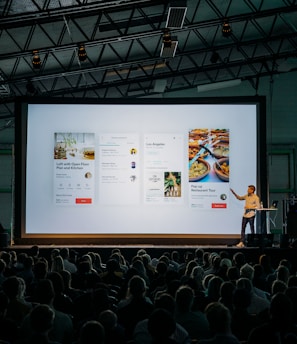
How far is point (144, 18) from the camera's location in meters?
18.5

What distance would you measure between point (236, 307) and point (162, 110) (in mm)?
11524

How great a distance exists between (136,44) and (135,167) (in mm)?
6052

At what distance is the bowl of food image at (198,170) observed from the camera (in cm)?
1675

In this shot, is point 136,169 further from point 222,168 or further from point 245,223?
point 245,223

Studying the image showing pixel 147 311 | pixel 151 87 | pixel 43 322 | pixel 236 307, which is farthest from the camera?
pixel 151 87

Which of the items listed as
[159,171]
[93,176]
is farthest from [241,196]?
[93,176]

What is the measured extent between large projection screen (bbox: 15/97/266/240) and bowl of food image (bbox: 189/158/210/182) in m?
0.02

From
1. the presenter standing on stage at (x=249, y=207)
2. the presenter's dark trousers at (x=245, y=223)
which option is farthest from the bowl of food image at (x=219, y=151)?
the presenter's dark trousers at (x=245, y=223)

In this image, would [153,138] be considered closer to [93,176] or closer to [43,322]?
[93,176]

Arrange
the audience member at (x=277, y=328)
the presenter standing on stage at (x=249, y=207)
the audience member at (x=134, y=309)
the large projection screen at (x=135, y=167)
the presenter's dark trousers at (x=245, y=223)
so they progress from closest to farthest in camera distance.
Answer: the audience member at (x=277, y=328)
the audience member at (x=134, y=309)
the presenter standing on stage at (x=249, y=207)
the presenter's dark trousers at (x=245, y=223)
the large projection screen at (x=135, y=167)

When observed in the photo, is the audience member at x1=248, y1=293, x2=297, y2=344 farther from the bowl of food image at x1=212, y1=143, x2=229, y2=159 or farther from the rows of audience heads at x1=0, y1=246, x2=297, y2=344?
the bowl of food image at x1=212, y1=143, x2=229, y2=159

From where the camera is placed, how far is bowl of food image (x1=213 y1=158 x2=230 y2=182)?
1683 cm

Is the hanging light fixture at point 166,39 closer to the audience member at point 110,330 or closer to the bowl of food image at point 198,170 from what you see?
the bowl of food image at point 198,170

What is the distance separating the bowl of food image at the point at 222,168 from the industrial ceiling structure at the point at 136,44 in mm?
2981
